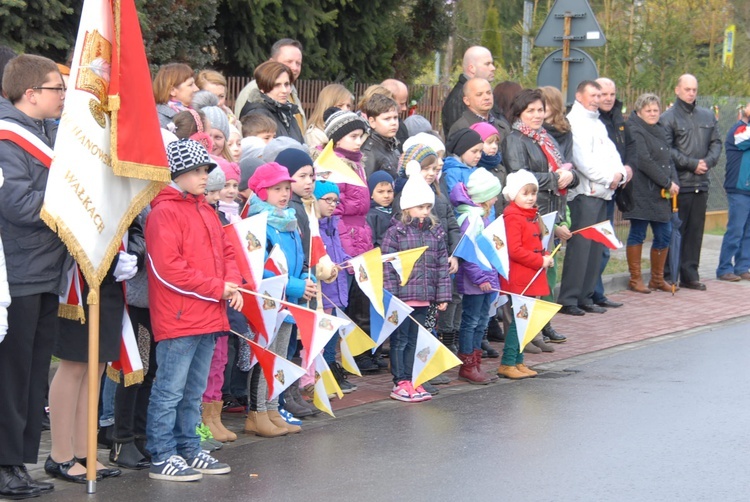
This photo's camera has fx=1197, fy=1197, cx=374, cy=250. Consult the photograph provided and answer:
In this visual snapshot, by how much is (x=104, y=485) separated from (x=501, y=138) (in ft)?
19.3

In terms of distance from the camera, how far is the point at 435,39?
15.7m

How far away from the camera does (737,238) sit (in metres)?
14.7

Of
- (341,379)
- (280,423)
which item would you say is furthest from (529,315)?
(280,423)

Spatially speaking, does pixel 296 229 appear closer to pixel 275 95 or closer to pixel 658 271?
pixel 275 95

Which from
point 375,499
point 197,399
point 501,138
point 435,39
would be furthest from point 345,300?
point 435,39

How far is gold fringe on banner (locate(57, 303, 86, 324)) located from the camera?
6070 millimetres

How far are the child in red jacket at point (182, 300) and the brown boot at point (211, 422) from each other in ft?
2.22

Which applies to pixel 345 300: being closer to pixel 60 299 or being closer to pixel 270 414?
pixel 270 414

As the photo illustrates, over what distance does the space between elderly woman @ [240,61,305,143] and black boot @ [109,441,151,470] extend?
3249 mm

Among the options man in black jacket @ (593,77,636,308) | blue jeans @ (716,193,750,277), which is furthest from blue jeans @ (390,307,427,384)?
blue jeans @ (716,193,750,277)

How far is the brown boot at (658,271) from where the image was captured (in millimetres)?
13805

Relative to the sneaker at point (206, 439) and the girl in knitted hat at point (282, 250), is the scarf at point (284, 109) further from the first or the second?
the sneaker at point (206, 439)

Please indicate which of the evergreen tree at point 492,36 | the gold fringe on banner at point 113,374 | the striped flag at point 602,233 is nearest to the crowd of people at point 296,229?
the gold fringe on banner at point 113,374

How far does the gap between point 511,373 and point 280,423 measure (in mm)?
2454
